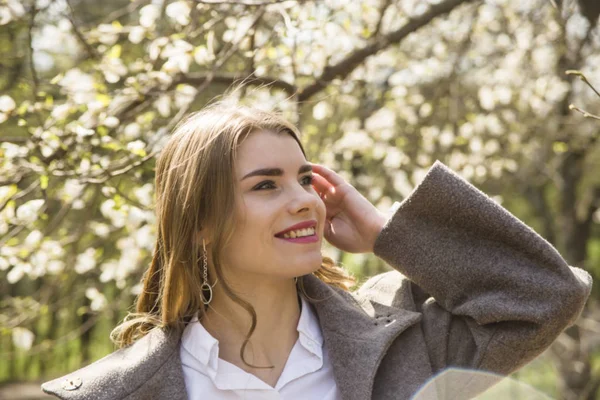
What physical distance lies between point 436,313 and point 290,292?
402mm

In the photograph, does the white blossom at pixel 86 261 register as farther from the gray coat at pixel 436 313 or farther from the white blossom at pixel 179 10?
the gray coat at pixel 436 313

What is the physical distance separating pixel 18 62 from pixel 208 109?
7.21ft

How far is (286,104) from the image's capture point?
2930 millimetres

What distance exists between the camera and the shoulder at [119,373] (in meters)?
1.89

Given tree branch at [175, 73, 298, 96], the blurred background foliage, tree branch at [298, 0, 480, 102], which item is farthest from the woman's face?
tree branch at [298, 0, 480, 102]

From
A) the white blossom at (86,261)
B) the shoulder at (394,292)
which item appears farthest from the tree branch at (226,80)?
the white blossom at (86,261)

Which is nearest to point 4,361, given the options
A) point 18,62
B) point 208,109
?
point 18,62

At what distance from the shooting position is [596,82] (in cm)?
420

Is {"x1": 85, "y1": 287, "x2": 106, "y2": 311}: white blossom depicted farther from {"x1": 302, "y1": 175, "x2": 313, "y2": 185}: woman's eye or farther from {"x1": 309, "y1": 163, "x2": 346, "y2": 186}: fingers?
{"x1": 302, "y1": 175, "x2": 313, "y2": 185}: woman's eye

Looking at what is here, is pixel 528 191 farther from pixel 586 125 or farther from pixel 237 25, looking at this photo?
pixel 237 25

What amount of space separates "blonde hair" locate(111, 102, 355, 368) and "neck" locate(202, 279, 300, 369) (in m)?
0.04

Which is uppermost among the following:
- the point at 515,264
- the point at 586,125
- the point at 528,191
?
the point at 515,264

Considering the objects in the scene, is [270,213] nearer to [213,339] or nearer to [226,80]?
[213,339]

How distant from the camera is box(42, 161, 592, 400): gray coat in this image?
76.1 inches
